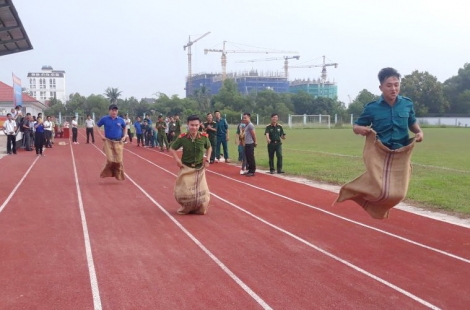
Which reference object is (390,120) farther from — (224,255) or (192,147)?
(192,147)

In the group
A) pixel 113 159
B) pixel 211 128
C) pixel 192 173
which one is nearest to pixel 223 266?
pixel 192 173

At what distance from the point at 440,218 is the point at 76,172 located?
1031 centimetres

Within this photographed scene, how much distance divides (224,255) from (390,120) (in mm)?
2487

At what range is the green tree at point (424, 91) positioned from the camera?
7925 cm

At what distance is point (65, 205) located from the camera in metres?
10.1

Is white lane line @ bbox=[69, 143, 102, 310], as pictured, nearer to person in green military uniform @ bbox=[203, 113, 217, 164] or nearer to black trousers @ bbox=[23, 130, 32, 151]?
person in green military uniform @ bbox=[203, 113, 217, 164]

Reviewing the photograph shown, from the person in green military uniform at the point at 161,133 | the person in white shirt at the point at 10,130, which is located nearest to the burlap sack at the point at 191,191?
the person in white shirt at the point at 10,130

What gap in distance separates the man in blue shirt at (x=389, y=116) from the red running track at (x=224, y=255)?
56.9 inches

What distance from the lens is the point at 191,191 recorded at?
896 cm

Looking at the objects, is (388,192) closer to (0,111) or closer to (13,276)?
(13,276)

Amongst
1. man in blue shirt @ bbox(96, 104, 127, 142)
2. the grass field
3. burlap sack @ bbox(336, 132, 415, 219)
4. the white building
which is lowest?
the grass field

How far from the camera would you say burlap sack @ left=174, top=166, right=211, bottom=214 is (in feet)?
29.5

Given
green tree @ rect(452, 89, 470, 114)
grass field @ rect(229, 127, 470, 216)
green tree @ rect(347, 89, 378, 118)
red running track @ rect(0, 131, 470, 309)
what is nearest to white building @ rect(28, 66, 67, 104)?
green tree @ rect(347, 89, 378, 118)

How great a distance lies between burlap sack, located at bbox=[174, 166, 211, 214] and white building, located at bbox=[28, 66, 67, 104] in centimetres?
15648
